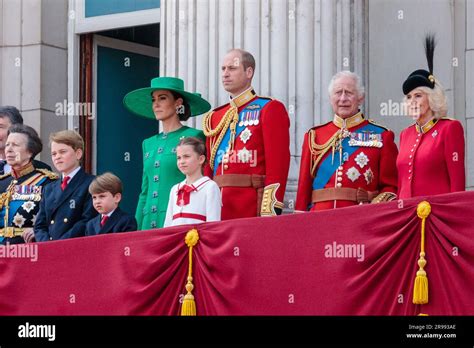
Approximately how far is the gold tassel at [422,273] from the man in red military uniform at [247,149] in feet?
5.28

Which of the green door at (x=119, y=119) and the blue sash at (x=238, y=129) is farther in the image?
the green door at (x=119, y=119)

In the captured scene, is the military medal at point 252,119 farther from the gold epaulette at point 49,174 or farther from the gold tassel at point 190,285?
the gold epaulette at point 49,174

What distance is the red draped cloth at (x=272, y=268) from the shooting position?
35.2 ft

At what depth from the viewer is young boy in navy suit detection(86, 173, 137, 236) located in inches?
497

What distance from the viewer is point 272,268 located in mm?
11359

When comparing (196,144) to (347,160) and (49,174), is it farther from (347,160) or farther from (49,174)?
(49,174)

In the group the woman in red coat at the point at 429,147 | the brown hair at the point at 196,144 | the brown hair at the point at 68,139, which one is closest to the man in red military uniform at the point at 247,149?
the brown hair at the point at 196,144

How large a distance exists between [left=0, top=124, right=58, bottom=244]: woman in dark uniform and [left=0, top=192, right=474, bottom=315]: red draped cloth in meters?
0.65

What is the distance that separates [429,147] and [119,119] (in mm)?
6250

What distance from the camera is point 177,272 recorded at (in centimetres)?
1184

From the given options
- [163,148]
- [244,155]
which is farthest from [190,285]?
[163,148]
